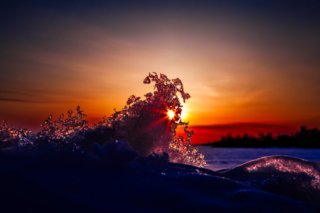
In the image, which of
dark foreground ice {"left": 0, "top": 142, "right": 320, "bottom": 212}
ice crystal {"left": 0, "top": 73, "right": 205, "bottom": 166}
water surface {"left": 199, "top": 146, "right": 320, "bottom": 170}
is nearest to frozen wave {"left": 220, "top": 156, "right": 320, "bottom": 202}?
dark foreground ice {"left": 0, "top": 142, "right": 320, "bottom": 212}

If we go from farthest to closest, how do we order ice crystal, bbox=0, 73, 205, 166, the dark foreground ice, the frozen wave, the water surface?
the water surface < ice crystal, bbox=0, 73, 205, 166 < the frozen wave < the dark foreground ice

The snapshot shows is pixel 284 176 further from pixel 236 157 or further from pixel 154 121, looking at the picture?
pixel 236 157

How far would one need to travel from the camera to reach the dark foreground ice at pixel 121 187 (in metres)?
3.48

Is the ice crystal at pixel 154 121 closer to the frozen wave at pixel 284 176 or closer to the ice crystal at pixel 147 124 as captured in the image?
the ice crystal at pixel 147 124

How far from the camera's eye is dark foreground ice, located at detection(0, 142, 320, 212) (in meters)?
3.48

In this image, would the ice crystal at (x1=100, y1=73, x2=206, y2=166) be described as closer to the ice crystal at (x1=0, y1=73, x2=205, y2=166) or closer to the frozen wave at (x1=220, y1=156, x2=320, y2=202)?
the ice crystal at (x1=0, y1=73, x2=205, y2=166)

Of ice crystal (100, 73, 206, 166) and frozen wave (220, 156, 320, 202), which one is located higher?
ice crystal (100, 73, 206, 166)

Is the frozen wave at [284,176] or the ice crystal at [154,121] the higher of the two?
the ice crystal at [154,121]

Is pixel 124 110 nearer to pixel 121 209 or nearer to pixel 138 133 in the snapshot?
pixel 138 133

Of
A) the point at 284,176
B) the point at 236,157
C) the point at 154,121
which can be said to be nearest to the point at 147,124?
the point at 154,121

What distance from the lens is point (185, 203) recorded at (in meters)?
3.62

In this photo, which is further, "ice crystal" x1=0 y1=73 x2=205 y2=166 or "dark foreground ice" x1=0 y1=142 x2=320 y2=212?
"ice crystal" x1=0 y1=73 x2=205 y2=166

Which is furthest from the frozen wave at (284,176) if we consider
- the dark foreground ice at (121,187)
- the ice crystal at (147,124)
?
the ice crystal at (147,124)

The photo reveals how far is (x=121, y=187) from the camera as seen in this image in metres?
3.85
